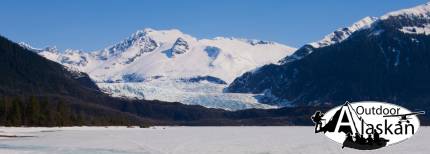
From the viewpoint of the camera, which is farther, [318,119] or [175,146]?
[175,146]

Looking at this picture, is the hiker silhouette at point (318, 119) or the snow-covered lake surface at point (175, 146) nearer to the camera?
the hiker silhouette at point (318, 119)

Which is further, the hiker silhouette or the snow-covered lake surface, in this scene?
the snow-covered lake surface

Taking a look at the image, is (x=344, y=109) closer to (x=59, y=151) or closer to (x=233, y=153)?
(x=233, y=153)

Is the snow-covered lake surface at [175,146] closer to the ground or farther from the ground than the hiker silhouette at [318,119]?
closer to the ground

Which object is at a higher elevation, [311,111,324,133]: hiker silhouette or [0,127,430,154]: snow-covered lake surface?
[311,111,324,133]: hiker silhouette

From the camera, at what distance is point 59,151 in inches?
3105

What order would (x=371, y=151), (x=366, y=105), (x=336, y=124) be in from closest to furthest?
(x=366, y=105) < (x=336, y=124) < (x=371, y=151)

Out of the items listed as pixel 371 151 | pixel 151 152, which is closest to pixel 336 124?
pixel 371 151

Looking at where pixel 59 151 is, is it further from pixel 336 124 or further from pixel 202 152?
pixel 336 124

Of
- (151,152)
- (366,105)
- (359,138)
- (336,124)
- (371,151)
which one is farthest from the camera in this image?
(151,152)

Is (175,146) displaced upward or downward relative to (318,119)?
downward

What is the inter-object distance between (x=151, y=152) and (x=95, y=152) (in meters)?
6.34

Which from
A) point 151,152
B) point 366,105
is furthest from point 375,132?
point 151,152

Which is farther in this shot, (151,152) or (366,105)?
(151,152)
